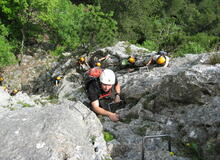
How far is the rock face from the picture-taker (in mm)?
3074

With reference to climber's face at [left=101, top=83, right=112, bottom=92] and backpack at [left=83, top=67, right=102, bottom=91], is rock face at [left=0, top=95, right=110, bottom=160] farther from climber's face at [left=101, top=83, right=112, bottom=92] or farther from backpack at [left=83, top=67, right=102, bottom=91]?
climber's face at [left=101, top=83, right=112, bottom=92]

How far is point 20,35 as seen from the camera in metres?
25.5

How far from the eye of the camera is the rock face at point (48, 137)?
3.07 metres

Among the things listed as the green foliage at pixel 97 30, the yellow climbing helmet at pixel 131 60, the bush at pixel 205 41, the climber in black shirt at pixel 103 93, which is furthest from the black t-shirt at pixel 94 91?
the bush at pixel 205 41

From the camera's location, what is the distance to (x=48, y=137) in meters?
3.34

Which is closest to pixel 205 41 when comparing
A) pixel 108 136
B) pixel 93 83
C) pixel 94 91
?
pixel 93 83

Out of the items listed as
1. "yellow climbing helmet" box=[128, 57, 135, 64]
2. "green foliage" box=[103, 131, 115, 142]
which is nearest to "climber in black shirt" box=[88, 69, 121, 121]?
"green foliage" box=[103, 131, 115, 142]

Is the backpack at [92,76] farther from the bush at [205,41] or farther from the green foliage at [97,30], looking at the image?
the bush at [205,41]

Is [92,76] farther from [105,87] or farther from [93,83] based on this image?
[105,87]

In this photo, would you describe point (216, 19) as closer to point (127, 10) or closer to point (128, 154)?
point (127, 10)

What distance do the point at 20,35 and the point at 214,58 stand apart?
2571 centimetres

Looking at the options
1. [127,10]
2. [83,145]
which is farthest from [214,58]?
[127,10]

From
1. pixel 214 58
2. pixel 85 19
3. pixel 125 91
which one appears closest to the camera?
pixel 214 58

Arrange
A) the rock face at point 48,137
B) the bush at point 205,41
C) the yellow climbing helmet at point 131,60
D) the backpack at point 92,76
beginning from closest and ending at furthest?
1. the rock face at point 48,137
2. the backpack at point 92,76
3. the yellow climbing helmet at point 131,60
4. the bush at point 205,41
